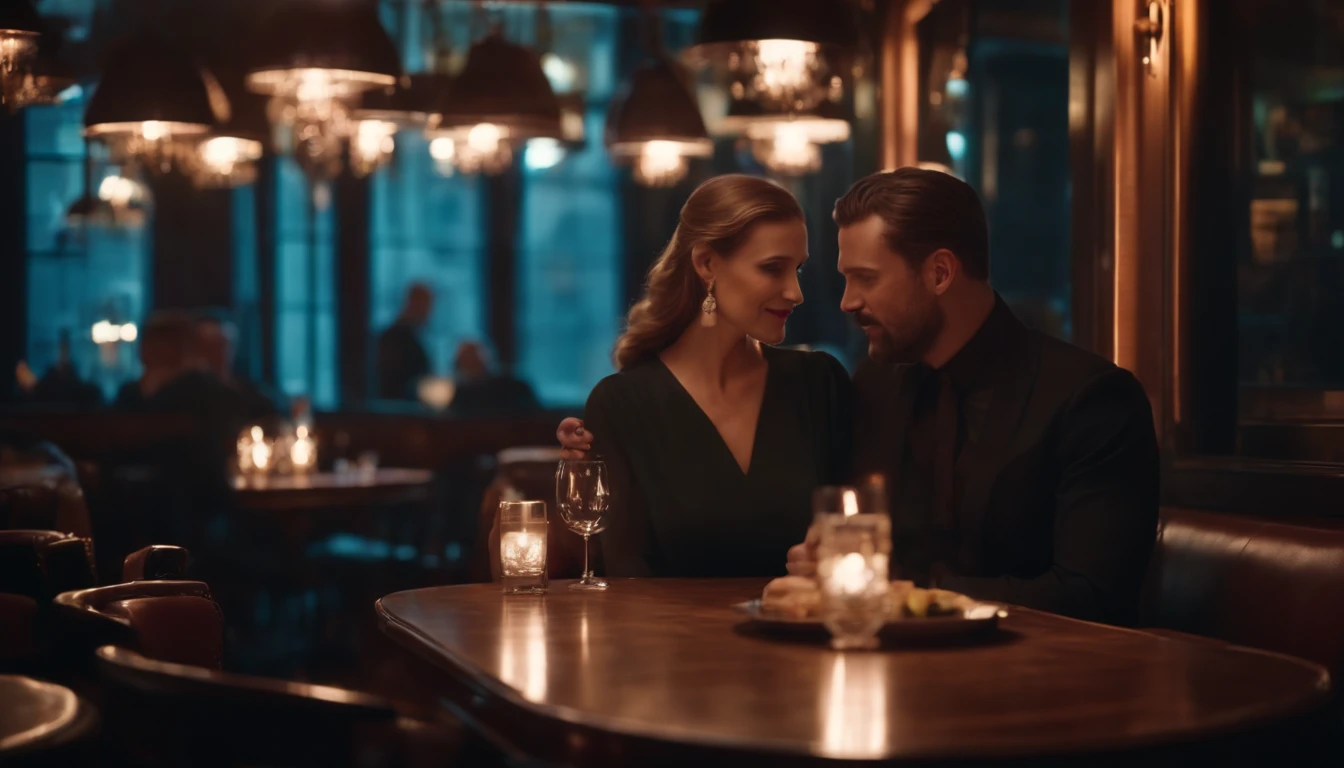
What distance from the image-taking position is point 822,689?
5.04 ft

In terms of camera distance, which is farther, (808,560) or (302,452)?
(302,452)

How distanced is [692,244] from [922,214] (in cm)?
46

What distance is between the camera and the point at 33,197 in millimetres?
9758

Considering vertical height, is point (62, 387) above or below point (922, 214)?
below

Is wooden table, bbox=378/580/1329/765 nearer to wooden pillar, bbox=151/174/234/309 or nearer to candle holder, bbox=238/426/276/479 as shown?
candle holder, bbox=238/426/276/479

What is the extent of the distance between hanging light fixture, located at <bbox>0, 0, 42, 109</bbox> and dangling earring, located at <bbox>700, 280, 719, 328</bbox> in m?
2.06

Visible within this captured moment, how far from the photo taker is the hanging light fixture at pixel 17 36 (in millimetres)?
3734

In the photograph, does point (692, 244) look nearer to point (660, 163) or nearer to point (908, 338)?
point (908, 338)

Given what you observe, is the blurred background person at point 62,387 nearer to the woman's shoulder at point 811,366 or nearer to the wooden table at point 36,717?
the woman's shoulder at point 811,366

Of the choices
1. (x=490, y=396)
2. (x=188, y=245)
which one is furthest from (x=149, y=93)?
(x=188, y=245)

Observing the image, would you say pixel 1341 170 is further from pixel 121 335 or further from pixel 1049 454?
pixel 121 335

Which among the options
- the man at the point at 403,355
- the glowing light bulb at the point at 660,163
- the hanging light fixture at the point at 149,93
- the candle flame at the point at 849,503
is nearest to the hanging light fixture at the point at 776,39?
the glowing light bulb at the point at 660,163

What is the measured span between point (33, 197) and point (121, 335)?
106cm

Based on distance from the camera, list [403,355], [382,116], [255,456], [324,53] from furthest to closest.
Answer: [403,355] → [255,456] → [382,116] → [324,53]
